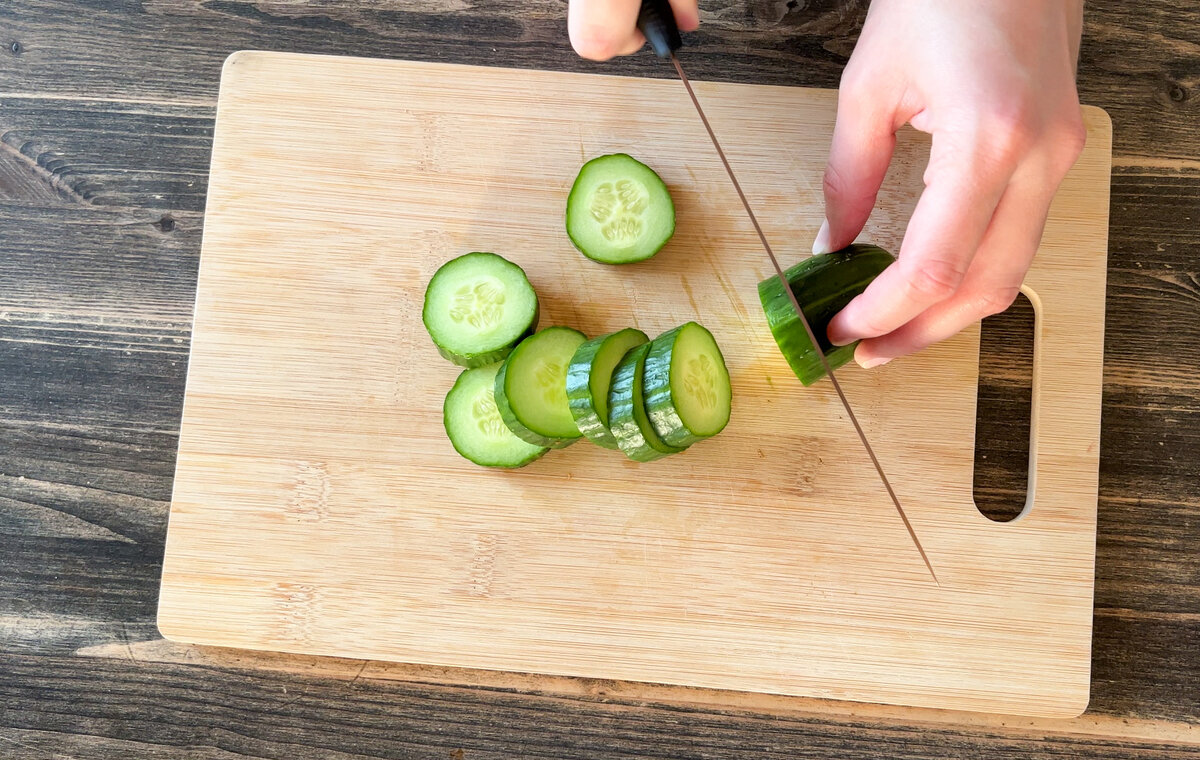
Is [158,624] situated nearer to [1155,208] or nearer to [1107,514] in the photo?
[1107,514]

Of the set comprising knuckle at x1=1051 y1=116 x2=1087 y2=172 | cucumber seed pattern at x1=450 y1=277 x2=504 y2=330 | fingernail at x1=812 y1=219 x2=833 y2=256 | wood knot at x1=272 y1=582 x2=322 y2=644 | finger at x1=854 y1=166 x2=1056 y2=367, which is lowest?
wood knot at x1=272 y1=582 x2=322 y2=644

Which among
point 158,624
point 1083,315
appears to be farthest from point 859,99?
Result: point 158,624

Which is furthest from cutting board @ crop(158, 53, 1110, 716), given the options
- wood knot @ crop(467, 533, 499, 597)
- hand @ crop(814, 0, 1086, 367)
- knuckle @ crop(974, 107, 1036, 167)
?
knuckle @ crop(974, 107, 1036, 167)

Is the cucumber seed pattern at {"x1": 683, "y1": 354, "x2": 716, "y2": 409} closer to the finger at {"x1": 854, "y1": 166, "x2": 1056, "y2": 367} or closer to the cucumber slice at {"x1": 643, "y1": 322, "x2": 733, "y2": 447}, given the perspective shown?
the cucumber slice at {"x1": 643, "y1": 322, "x2": 733, "y2": 447}

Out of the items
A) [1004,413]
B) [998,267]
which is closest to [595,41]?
[998,267]

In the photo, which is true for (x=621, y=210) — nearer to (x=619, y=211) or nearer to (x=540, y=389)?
(x=619, y=211)
